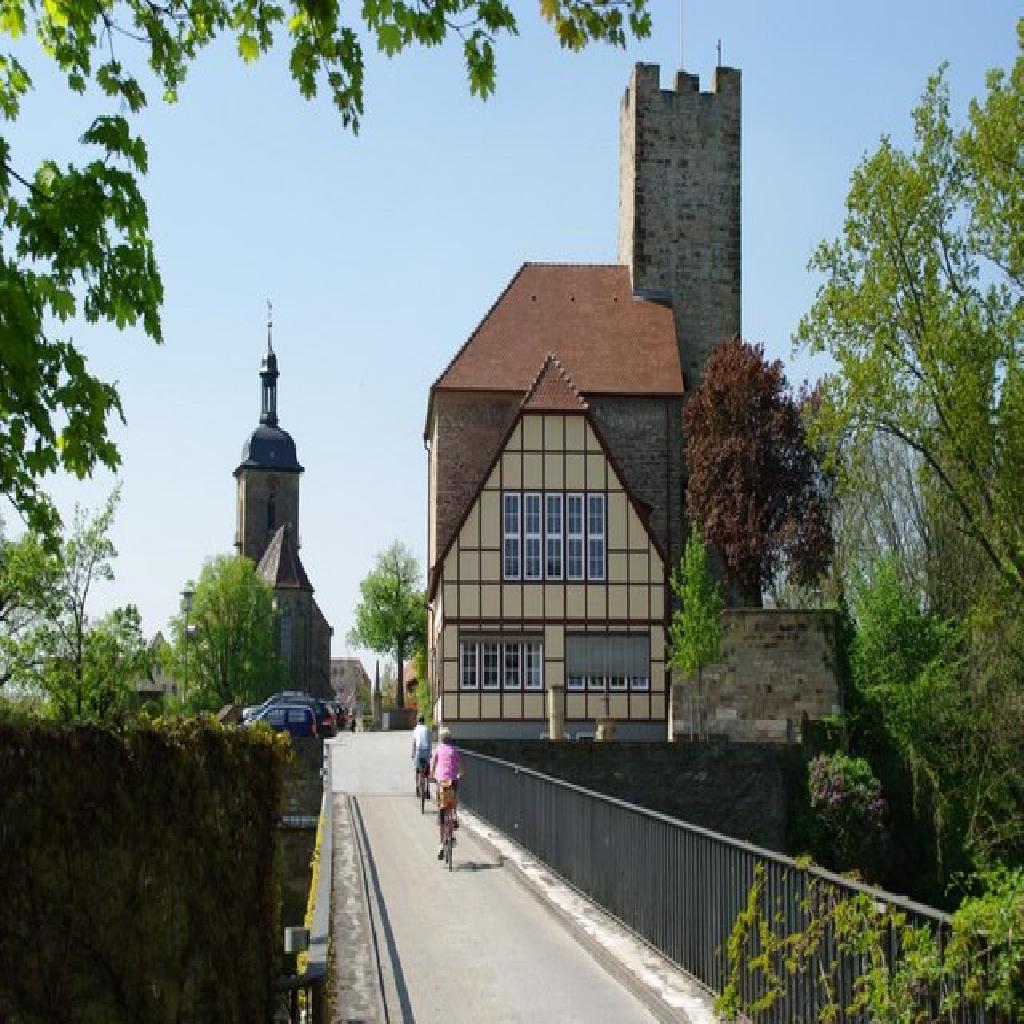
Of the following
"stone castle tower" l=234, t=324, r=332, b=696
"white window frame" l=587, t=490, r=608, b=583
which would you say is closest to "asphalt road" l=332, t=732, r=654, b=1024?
"white window frame" l=587, t=490, r=608, b=583

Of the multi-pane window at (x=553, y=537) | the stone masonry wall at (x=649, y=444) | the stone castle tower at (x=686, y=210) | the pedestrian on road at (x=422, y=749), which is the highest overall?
the stone castle tower at (x=686, y=210)

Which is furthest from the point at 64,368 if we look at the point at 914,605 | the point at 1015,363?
the point at 914,605

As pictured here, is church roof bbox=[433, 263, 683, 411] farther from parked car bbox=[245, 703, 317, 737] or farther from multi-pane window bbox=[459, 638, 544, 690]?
parked car bbox=[245, 703, 317, 737]

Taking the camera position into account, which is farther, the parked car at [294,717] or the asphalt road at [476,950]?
the parked car at [294,717]

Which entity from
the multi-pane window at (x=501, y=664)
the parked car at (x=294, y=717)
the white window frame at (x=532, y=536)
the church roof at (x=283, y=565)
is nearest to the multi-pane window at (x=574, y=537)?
the white window frame at (x=532, y=536)

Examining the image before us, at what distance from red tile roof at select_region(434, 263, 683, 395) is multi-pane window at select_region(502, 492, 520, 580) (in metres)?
7.54

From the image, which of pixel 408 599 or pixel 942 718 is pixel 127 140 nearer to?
pixel 942 718

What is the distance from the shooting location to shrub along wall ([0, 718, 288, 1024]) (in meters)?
6.17

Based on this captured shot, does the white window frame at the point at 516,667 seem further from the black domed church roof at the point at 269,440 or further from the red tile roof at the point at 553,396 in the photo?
the black domed church roof at the point at 269,440

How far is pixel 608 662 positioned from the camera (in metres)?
46.2

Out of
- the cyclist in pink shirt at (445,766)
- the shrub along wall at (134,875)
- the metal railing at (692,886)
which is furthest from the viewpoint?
the cyclist in pink shirt at (445,766)

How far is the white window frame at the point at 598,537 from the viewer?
46.0 m

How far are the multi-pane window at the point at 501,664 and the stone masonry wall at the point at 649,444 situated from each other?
7.97 meters

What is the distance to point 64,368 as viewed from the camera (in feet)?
24.1
